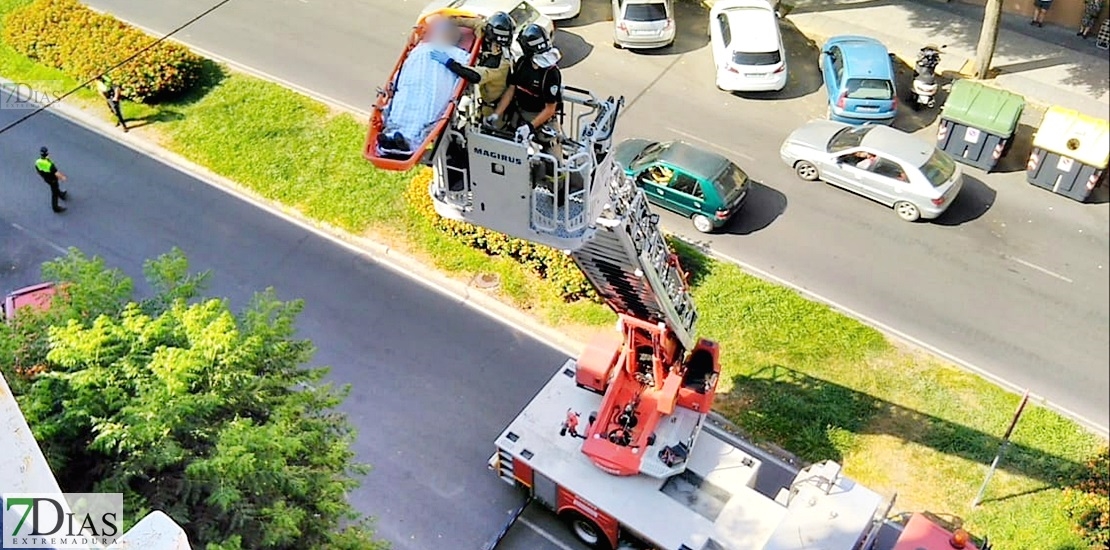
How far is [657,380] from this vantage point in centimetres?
1388

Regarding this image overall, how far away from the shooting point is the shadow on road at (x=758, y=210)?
64.4 ft

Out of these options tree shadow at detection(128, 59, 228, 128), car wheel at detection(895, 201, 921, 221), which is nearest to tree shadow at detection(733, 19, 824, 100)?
car wheel at detection(895, 201, 921, 221)

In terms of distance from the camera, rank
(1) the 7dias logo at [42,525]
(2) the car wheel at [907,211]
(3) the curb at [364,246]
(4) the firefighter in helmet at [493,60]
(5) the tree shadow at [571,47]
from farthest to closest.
Answer: (5) the tree shadow at [571,47], (2) the car wheel at [907,211], (3) the curb at [364,246], (4) the firefighter in helmet at [493,60], (1) the 7dias logo at [42,525]

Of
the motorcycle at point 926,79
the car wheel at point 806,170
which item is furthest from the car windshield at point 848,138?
the motorcycle at point 926,79

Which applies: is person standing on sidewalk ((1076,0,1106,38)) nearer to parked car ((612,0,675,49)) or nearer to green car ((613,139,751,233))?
parked car ((612,0,675,49))

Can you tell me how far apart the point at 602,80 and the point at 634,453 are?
41.8 feet

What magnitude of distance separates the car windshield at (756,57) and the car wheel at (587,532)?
12.9 metres

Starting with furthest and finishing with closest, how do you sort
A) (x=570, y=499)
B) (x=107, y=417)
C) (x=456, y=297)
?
1. (x=456, y=297)
2. (x=570, y=499)
3. (x=107, y=417)

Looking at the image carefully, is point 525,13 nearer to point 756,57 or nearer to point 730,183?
point 756,57

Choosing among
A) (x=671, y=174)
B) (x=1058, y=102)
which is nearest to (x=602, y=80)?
(x=671, y=174)

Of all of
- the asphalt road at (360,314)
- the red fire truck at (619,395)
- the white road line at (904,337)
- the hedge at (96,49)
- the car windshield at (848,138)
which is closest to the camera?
the red fire truck at (619,395)

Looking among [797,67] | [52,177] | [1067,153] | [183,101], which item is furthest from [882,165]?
[52,177]

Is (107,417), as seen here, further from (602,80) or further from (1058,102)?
(1058,102)

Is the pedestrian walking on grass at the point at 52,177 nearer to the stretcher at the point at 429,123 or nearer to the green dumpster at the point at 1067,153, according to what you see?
the stretcher at the point at 429,123
